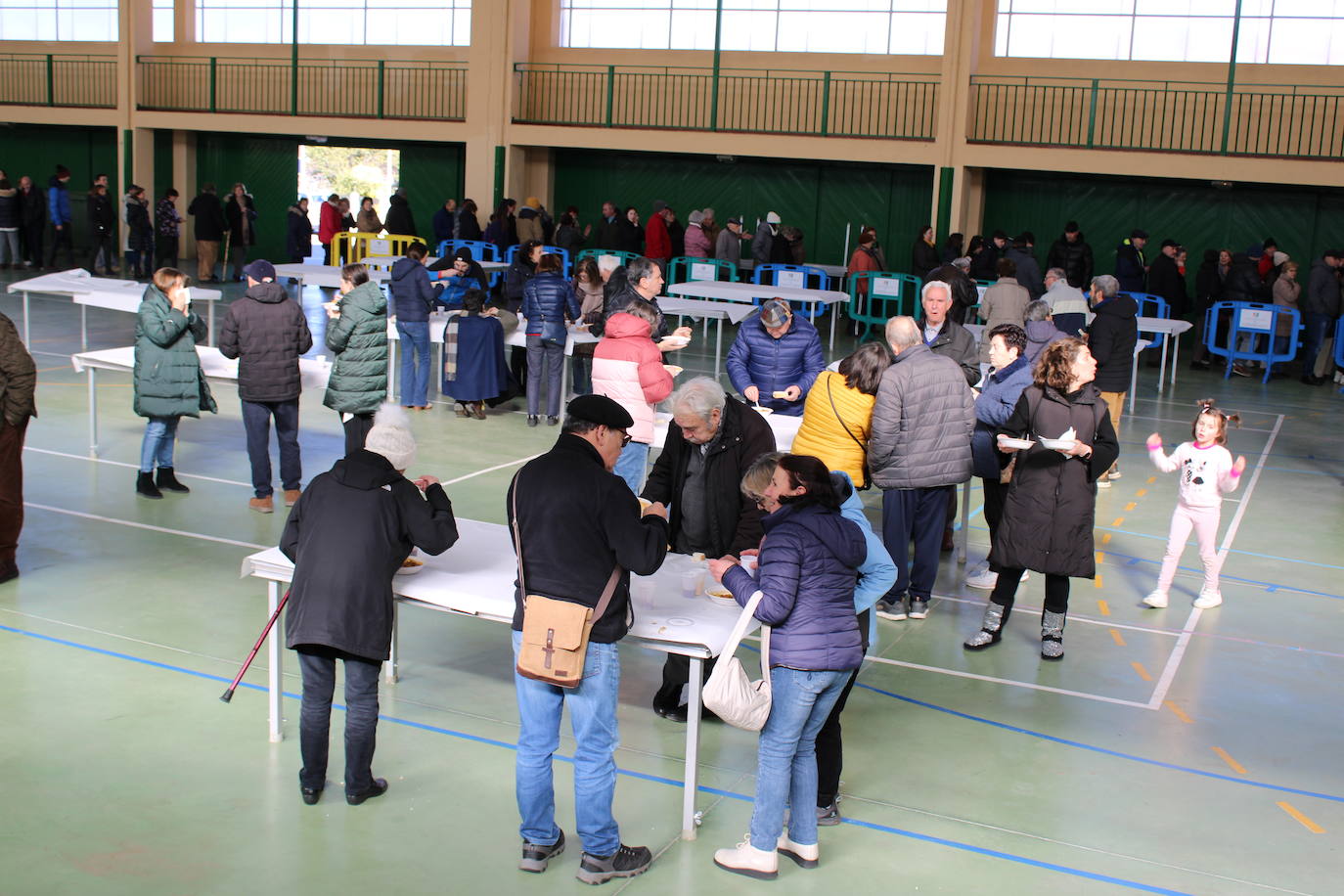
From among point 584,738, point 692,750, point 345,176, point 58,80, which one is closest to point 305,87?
point 345,176

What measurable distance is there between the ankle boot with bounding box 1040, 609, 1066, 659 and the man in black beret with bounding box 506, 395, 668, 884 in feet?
9.82

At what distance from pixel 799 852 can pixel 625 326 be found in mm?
4056

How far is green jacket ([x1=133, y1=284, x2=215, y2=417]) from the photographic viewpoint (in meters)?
8.31

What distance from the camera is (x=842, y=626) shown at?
415 cm

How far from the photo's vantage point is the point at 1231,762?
5461 millimetres

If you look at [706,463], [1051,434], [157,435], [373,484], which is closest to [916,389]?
[1051,434]

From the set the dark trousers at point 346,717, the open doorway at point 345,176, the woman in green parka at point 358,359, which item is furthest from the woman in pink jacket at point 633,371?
the open doorway at point 345,176

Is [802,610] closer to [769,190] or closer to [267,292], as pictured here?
[267,292]

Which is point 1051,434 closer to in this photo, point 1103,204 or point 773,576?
point 773,576

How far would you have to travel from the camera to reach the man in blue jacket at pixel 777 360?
7.63 metres

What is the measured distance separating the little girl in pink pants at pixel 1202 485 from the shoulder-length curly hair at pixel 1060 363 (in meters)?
1.07

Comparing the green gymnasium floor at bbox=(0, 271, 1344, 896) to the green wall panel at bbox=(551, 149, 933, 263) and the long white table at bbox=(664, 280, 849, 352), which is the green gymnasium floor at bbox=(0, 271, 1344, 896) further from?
the green wall panel at bbox=(551, 149, 933, 263)

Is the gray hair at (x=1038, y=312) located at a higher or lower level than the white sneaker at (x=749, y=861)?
higher

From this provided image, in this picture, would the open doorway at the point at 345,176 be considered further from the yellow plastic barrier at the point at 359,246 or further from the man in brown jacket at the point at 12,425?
the man in brown jacket at the point at 12,425
